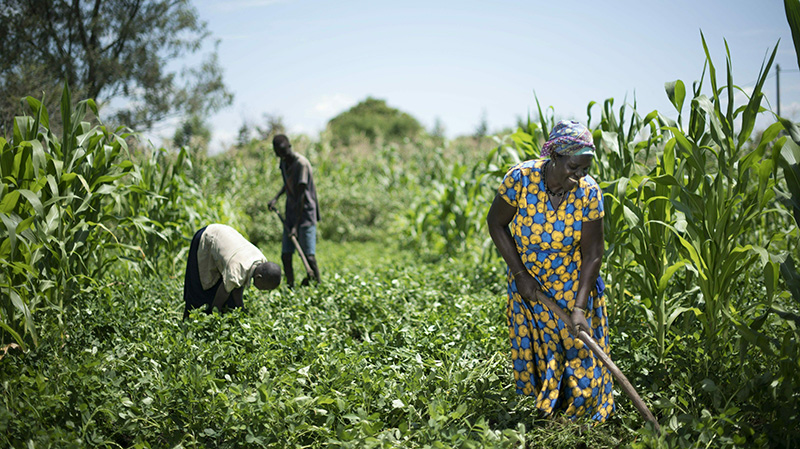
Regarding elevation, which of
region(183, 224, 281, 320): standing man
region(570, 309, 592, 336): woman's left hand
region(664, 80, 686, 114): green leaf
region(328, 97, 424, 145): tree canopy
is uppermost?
region(328, 97, 424, 145): tree canopy

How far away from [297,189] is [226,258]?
7.10 feet

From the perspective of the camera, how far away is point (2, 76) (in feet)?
30.3

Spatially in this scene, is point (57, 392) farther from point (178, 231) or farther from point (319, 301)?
point (178, 231)

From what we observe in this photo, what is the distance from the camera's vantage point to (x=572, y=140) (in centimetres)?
238

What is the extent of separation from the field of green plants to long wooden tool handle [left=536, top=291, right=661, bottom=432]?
0.14m

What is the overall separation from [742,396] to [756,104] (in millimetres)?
1395

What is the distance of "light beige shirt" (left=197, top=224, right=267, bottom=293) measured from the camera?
3398mm

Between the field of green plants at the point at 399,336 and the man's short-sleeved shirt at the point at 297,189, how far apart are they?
3.88 ft

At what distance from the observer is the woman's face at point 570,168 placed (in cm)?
240

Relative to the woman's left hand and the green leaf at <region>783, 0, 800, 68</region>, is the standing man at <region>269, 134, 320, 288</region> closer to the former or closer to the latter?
the woman's left hand

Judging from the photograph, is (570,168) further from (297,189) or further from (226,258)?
(297,189)

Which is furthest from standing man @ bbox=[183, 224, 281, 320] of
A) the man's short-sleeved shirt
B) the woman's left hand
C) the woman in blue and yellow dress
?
the man's short-sleeved shirt

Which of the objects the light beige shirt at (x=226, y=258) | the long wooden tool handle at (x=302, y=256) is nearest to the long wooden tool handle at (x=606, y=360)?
the light beige shirt at (x=226, y=258)

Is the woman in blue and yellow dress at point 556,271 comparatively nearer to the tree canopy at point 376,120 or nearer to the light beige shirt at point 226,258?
the light beige shirt at point 226,258
